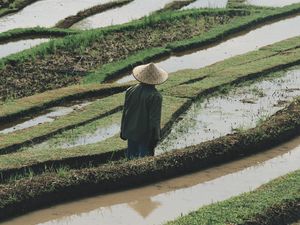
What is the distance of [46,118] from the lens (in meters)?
10.8

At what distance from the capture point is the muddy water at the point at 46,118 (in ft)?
34.1

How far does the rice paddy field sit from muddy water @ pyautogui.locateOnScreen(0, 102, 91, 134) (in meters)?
0.04

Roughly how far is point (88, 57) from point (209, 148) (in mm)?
6580

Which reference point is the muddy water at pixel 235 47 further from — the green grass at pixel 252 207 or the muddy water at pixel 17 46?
the green grass at pixel 252 207

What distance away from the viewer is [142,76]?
788cm

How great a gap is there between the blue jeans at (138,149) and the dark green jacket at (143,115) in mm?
90

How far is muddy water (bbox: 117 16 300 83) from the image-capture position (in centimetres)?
1481

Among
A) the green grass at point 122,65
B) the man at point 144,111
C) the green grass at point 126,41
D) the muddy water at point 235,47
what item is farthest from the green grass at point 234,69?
the man at point 144,111

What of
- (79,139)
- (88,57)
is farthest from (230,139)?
(88,57)

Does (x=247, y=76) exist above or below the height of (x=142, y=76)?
below

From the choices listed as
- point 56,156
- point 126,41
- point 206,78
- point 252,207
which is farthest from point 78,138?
point 126,41

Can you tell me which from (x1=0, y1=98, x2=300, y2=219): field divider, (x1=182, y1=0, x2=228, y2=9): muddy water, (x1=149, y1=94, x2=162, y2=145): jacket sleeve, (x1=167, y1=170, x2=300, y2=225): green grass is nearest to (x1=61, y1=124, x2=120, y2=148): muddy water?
(x1=0, y1=98, x2=300, y2=219): field divider

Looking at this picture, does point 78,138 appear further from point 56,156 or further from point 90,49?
point 90,49

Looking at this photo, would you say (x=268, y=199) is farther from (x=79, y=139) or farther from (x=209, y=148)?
(x=79, y=139)
